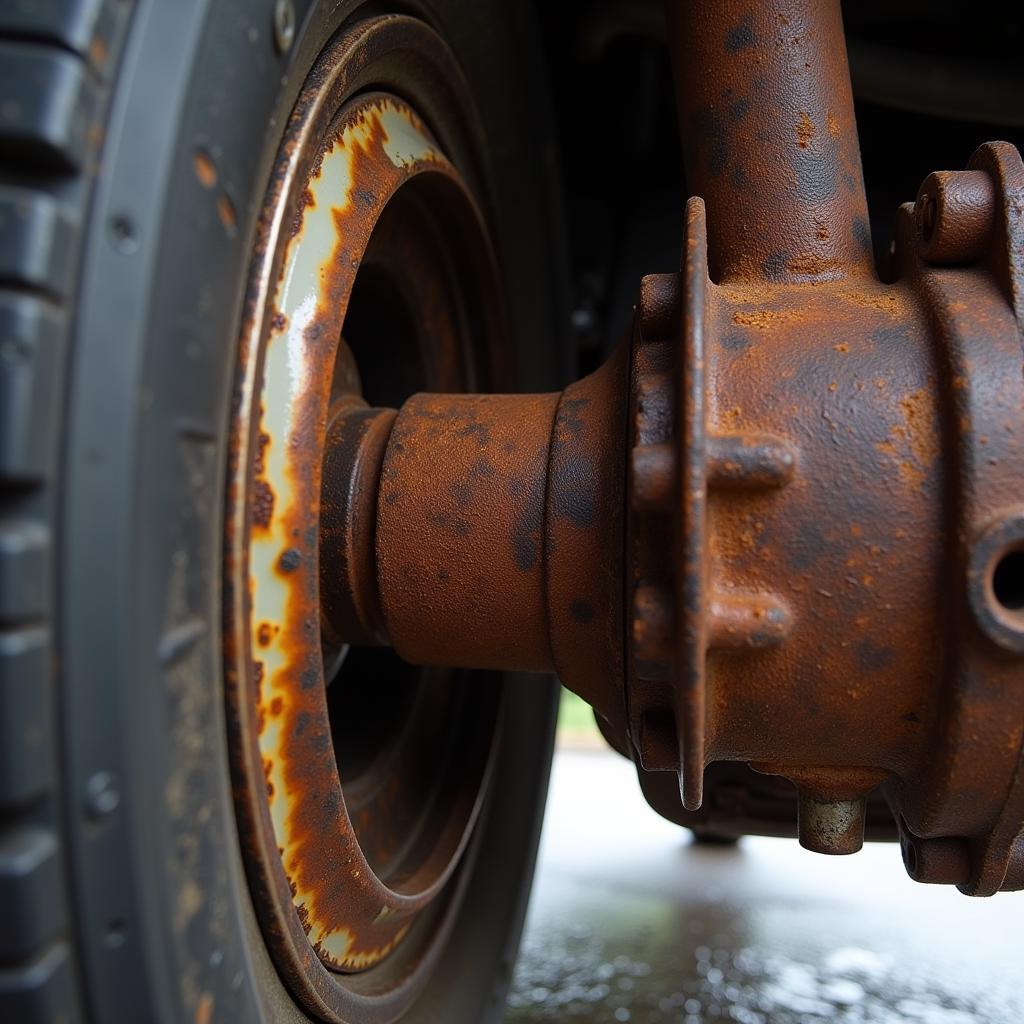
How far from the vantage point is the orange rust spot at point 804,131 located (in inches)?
25.3

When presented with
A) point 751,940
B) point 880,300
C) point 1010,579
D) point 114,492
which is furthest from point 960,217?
point 751,940

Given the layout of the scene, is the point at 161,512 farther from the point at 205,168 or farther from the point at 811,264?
the point at 811,264

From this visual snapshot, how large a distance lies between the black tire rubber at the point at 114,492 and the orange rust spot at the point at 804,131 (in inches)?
15.5

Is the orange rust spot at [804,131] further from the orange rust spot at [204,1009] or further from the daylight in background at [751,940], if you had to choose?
the daylight in background at [751,940]

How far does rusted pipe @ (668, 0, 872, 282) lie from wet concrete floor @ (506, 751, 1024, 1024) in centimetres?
113

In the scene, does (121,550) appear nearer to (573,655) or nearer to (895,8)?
(573,655)

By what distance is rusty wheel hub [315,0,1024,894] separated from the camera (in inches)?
18.6

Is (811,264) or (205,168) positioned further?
(811,264)

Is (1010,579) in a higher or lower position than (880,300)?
lower

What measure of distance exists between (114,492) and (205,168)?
0.15 meters

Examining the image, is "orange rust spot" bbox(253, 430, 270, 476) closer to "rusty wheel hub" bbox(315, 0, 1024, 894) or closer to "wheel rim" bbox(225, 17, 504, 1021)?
"wheel rim" bbox(225, 17, 504, 1021)

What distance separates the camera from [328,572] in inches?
25.5

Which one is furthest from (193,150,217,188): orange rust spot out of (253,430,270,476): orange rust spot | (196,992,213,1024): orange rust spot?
(196,992,213,1024): orange rust spot

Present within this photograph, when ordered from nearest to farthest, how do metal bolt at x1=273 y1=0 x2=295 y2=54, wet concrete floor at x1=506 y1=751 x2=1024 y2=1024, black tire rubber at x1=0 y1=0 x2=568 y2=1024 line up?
black tire rubber at x1=0 y1=0 x2=568 y2=1024, metal bolt at x1=273 y1=0 x2=295 y2=54, wet concrete floor at x1=506 y1=751 x2=1024 y2=1024
